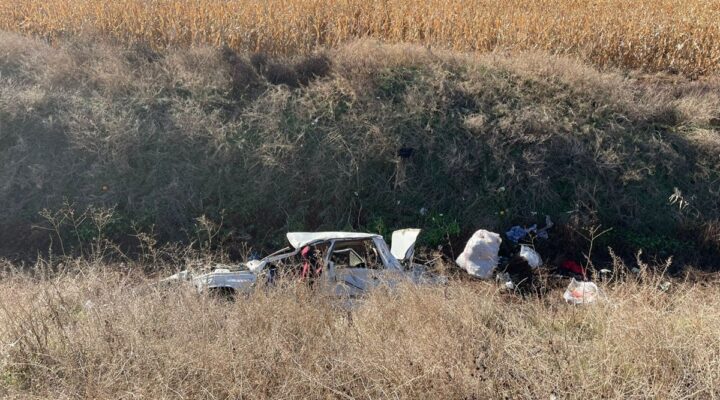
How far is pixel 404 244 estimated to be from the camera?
802 centimetres

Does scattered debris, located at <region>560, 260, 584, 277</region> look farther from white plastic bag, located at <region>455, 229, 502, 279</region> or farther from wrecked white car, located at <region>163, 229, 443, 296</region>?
wrecked white car, located at <region>163, 229, 443, 296</region>

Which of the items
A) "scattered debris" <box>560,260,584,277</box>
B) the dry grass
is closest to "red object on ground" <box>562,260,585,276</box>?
"scattered debris" <box>560,260,584,277</box>

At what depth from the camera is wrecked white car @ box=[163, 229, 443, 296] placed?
A: 21.0ft

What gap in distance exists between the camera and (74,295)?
19.1 feet

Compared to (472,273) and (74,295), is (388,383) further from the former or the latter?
(472,273)

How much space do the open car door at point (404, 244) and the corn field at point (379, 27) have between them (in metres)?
5.15

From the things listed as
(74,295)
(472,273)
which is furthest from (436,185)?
(74,295)

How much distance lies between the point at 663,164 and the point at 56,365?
28.8ft

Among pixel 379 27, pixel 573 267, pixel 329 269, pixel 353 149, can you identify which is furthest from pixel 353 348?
pixel 379 27

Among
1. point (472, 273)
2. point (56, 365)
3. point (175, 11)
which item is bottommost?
point (472, 273)

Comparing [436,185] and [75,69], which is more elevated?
[75,69]

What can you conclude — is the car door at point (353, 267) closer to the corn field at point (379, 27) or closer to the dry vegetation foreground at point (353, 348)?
the dry vegetation foreground at point (353, 348)

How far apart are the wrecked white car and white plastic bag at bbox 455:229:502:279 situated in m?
0.99

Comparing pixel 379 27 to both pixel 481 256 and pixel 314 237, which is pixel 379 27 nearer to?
pixel 481 256
